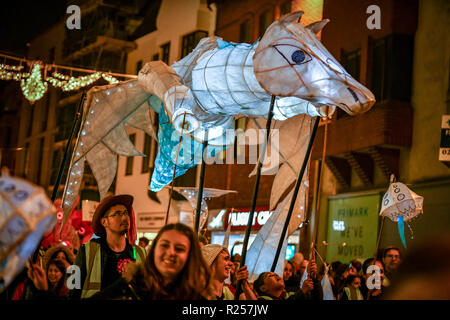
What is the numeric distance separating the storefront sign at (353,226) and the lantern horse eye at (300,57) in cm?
1097

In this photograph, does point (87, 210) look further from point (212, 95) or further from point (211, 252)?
point (211, 252)

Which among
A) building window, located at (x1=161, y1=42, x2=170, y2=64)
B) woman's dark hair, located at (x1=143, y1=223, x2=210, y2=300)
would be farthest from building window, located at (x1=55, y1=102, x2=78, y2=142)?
woman's dark hair, located at (x1=143, y1=223, x2=210, y2=300)

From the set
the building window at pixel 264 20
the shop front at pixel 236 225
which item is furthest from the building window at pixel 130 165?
the building window at pixel 264 20

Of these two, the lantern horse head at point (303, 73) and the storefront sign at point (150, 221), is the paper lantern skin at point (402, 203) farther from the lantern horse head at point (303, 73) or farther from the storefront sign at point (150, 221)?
the storefront sign at point (150, 221)

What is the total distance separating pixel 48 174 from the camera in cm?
3669

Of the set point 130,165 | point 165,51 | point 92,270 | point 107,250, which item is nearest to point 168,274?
point 92,270

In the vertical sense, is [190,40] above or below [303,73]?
above

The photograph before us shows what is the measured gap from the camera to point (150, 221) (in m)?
26.9

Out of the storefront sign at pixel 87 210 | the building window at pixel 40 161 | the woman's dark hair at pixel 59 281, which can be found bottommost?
the woman's dark hair at pixel 59 281

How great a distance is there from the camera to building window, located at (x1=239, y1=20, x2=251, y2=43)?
2183cm

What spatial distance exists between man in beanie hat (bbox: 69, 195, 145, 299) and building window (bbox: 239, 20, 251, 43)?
55.4 ft

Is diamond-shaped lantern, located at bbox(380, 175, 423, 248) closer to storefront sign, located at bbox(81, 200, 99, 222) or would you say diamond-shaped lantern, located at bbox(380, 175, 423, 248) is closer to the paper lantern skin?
the paper lantern skin

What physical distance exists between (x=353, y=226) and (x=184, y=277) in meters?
13.7

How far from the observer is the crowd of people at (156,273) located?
355cm
